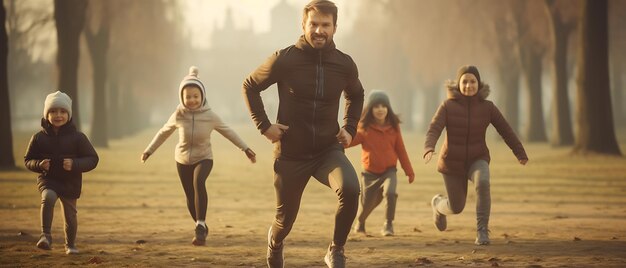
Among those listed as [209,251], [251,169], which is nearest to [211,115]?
[209,251]

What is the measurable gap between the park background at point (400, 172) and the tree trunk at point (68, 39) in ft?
0.13

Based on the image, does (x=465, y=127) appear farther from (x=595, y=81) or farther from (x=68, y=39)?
(x=68, y=39)

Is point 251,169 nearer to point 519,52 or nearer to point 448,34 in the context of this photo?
point 519,52

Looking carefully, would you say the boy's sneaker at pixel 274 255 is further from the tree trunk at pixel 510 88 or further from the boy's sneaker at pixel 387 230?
the tree trunk at pixel 510 88

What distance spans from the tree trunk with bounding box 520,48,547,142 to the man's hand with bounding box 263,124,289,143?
31.2 metres

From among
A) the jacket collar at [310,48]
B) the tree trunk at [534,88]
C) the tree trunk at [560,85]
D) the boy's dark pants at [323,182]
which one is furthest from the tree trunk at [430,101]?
the jacket collar at [310,48]

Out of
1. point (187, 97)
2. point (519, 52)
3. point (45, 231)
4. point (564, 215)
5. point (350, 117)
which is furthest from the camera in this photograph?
point (519, 52)

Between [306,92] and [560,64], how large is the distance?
87.5 ft

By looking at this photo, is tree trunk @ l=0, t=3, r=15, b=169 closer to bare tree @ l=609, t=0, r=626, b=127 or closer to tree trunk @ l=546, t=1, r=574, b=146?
tree trunk @ l=546, t=1, r=574, b=146

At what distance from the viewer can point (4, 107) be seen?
799 inches

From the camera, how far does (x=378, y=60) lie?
57.7 meters

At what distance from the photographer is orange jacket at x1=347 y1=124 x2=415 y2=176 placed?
Answer: 1012cm

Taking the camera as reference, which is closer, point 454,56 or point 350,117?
point 350,117

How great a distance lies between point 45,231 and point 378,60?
50.2m
